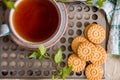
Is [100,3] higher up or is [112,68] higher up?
[100,3]

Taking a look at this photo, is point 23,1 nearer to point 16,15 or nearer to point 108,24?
point 16,15

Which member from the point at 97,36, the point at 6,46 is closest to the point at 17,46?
the point at 6,46

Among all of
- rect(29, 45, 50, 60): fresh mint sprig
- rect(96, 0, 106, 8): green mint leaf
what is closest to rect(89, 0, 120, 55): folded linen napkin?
rect(96, 0, 106, 8): green mint leaf

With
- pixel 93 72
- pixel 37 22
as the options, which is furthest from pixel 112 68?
pixel 37 22

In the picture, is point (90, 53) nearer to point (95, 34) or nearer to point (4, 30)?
point (95, 34)

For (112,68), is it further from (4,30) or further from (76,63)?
(4,30)
